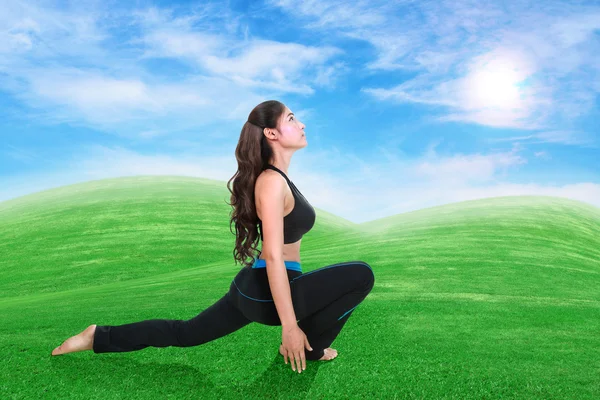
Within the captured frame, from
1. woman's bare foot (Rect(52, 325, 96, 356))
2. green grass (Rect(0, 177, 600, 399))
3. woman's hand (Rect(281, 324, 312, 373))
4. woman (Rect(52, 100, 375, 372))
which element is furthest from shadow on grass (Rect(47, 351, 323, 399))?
woman's hand (Rect(281, 324, 312, 373))

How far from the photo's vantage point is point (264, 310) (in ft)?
12.1

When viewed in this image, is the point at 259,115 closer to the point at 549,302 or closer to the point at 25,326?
the point at 25,326

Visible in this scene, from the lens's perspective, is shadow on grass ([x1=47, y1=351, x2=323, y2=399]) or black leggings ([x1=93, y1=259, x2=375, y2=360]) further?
shadow on grass ([x1=47, y1=351, x2=323, y2=399])

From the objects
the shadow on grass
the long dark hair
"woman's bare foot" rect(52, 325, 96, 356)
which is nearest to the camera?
the long dark hair

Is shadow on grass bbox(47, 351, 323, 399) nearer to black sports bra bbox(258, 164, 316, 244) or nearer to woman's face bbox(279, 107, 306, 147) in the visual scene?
black sports bra bbox(258, 164, 316, 244)

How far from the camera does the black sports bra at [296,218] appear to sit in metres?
3.64

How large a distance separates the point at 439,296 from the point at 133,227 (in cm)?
1981

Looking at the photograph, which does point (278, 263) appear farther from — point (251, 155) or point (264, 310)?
point (251, 155)

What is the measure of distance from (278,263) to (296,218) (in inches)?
17.2

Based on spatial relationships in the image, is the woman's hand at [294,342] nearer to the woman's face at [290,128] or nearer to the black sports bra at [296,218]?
the black sports bra at [296,218]

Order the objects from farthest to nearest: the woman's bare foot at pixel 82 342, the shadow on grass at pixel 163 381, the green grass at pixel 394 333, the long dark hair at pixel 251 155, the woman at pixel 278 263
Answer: the woman's bare foot at pixel 82 342
the green grass at pixel 394 333
the shadow on grass at pixel 163 381
the long dark hair at pixel 251 155
the woman at pixel 278 263

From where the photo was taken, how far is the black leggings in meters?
3.71

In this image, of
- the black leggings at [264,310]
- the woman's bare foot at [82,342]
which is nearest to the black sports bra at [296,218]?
the black leggings at [264,310]

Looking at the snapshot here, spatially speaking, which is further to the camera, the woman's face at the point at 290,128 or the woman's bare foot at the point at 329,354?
the woman's bare foot at the point at 329,354
